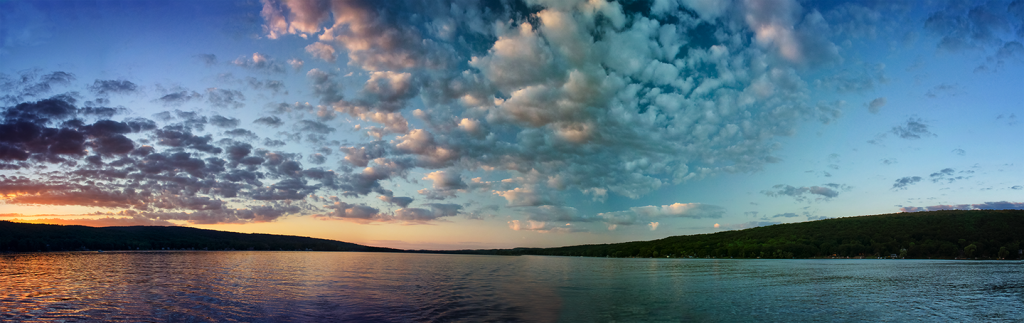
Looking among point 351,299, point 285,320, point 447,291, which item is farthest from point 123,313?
point 447,291

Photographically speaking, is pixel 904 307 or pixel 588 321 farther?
pixel 904 307

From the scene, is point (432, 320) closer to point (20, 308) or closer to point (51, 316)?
point (51, 316)

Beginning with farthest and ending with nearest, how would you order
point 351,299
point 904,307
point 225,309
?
point 351,299 → point 904,307 → point 225,309

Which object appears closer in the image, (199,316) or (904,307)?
(199,316)

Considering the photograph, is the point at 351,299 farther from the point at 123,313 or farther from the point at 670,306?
the point at 670,306

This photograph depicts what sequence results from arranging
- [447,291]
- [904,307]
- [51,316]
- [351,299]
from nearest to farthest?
[51,316]
[904,307]
[351,299]
[447,291]

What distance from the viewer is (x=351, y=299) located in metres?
43.5

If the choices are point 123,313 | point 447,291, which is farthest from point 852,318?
point 123,313

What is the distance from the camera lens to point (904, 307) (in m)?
39.9

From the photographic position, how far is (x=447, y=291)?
5331cm

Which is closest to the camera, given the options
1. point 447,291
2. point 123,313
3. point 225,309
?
point 123,313

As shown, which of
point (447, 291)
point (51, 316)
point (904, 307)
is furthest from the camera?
point (447, 291)

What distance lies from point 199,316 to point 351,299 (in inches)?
536

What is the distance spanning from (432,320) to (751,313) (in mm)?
25901
